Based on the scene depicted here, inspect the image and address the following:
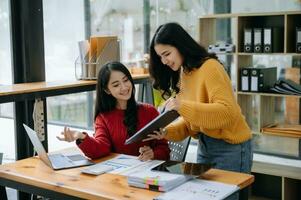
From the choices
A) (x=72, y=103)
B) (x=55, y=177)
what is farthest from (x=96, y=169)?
(x=72, y=103)

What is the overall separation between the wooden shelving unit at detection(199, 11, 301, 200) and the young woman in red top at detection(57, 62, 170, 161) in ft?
5.45

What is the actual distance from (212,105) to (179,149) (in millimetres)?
653

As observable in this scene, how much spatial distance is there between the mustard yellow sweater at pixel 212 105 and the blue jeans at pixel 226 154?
0.04 metres

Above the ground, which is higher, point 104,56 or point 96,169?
point 104,56

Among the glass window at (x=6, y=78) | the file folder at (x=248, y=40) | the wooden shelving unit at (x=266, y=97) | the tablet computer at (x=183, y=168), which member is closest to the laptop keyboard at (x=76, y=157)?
the tablet computer at (x=183, y=168)

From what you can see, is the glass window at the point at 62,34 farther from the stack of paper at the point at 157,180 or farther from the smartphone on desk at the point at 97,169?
the stack of paper at the point at 157,180

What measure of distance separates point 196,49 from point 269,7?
2423 mm

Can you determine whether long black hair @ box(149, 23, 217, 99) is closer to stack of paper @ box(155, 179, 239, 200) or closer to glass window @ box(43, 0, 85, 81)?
stack of paper @ box(155, 179, 239, 200)

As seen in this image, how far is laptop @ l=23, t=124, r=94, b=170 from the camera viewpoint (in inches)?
91.5

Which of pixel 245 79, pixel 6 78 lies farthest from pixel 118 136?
pixel 245 79

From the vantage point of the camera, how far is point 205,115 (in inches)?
87.1

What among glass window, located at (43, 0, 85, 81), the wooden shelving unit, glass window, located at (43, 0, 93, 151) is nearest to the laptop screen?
glass window, located at (43, 0, 93, 151)

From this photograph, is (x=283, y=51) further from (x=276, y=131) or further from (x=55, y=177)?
(x=55, y=177)

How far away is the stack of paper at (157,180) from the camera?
1940 millimetres
